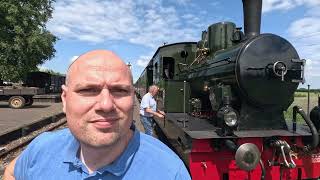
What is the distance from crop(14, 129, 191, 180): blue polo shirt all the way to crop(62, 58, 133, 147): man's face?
0.11 metres

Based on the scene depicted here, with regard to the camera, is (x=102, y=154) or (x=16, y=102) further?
(x=16, y=102)

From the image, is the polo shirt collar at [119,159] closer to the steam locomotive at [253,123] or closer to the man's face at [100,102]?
the man's face at [100,102]

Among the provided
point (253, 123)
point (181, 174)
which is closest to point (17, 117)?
point (253, 123)

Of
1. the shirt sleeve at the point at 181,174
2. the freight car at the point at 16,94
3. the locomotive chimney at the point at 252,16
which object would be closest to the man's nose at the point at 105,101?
the shirt sleeve at the point at 181,174

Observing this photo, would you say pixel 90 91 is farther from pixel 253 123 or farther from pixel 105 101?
pixel 253 123

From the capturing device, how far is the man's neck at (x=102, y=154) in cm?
186

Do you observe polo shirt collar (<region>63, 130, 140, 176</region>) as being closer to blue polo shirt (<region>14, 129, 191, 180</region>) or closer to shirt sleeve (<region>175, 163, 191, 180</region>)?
blue polo shirt (<region>14, 129, 191, 180</region>)

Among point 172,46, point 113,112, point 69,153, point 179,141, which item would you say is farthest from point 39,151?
point 172,46

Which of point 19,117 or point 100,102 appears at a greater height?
point 100,102

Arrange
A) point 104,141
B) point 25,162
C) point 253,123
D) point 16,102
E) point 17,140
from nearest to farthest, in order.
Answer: point 104,141
point 25,162
point 253,123
point 17,140
point 16,102

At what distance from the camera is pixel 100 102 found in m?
1.83

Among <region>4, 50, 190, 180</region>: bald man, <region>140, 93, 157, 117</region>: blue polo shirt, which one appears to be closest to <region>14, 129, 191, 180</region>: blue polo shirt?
<region>4, 50, 190, 180</region>: bald man

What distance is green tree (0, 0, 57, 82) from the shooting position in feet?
109

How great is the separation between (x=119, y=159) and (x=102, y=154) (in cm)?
8
